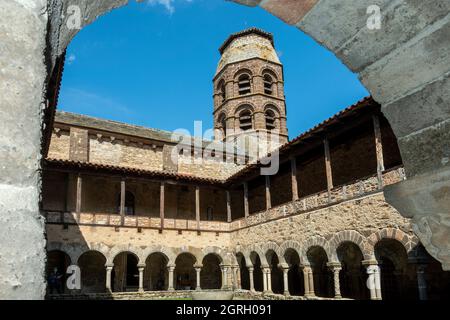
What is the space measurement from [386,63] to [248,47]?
29.1 meters

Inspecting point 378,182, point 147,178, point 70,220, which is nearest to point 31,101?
point 378,182

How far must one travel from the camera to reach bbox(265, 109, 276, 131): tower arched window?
29.1 m

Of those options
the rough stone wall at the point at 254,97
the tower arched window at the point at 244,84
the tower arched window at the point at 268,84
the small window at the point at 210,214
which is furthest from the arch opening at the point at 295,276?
the tower arched window at the point at 268,84

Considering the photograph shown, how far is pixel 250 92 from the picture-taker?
94.9 ft

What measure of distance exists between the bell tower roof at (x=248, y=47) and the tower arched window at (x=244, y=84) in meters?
1.34

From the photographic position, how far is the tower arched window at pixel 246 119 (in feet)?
94.1

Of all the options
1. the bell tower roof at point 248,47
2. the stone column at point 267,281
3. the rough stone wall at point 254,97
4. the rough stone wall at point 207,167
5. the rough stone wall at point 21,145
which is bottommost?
the stone column at point 267,281

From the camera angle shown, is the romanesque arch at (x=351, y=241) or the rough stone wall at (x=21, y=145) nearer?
the rough stone wall at (x=21, y=145)

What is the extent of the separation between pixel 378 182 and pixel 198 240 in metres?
9.91

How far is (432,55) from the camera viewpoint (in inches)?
59.9

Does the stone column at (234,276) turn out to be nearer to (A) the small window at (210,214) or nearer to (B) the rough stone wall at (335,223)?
(B) the rough stone wall at (335,223)

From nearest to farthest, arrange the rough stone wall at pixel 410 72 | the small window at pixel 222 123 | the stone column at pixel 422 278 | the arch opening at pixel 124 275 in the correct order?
1. the rough stone wall at pixel 410 72
2. the stone column at pixel 422 278
3. the arch opening at pixel 124 275
4. the small window at pixel 222 123
